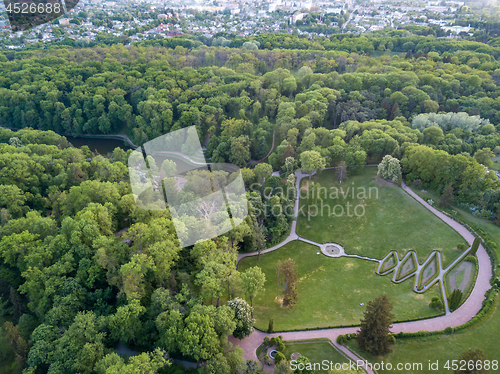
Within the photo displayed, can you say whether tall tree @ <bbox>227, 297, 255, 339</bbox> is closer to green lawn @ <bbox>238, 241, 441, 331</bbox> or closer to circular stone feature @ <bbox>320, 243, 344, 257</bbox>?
green lawn @ <bbox>238, 241, 441, 331</bbox>

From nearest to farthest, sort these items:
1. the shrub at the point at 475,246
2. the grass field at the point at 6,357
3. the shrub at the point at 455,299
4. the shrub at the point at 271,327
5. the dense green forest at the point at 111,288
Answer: the dense green forest at the point at 111,288
the grass field at the point at 6,357
the shrub at the point at 271,327
the shrub at the point at 455,299
the shrub at the point at 475,246

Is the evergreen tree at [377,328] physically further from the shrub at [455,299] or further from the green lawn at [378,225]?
the green lawn at [378,225]

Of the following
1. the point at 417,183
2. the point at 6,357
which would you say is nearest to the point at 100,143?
the point at 6,357

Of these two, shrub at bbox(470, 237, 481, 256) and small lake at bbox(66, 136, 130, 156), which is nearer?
shrub at bbox(470, 237, 481, 256)

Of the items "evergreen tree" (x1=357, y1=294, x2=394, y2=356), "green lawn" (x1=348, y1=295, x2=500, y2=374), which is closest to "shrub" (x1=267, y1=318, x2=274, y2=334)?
"green lawn" (x1=348, y1=295, x2=500, y2=374)

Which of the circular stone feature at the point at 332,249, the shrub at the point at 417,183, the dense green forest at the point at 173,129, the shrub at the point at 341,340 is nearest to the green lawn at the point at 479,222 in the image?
the dense green forest at the point at 173,129

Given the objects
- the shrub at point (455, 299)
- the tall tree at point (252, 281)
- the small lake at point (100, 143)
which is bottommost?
the small lake at point (100, 143)
